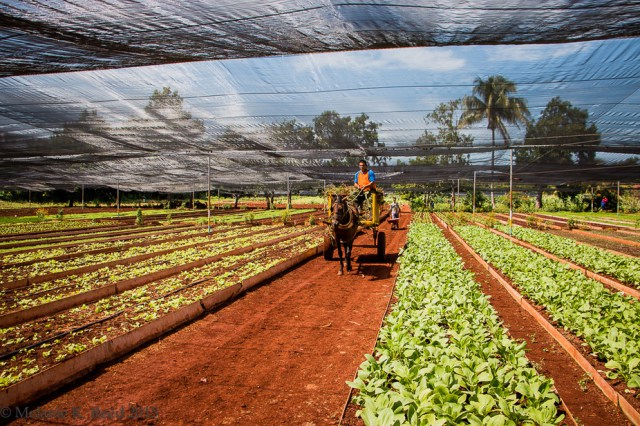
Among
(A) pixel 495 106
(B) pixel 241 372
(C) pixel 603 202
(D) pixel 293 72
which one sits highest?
(D) pixel 293 72

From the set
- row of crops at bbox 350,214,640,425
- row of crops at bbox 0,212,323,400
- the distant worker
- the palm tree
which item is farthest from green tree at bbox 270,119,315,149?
row of crops at bbox 350,214,640,425

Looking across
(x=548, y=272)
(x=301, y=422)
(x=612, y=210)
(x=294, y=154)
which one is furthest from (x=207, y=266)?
(x=612, y=210)

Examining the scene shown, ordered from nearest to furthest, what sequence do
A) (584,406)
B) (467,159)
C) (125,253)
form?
(584,406), (125,253), (467,159)

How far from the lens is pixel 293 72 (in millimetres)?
7195

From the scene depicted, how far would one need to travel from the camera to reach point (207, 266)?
9758mm

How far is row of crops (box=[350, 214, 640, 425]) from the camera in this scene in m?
2.95

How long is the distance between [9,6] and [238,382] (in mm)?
4216

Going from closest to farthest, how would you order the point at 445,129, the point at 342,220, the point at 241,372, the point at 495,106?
the point at 241,372 → the point at 495,106 → the point at 342,220 → the point at 445,129

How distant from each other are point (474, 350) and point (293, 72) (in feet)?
18.3

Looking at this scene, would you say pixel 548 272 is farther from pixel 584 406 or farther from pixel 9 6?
pixel 9 6

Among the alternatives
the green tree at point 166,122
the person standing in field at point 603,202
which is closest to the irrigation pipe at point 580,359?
the green tree at point 166,122

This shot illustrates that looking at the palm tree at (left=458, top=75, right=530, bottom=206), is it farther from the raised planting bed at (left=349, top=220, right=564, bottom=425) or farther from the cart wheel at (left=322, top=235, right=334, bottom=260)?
the cart wheel at (left=322, top=235, right=334, bottom=260)

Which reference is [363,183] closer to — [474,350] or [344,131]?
[344,131]

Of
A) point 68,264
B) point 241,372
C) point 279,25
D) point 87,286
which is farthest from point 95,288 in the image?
point 279,25
